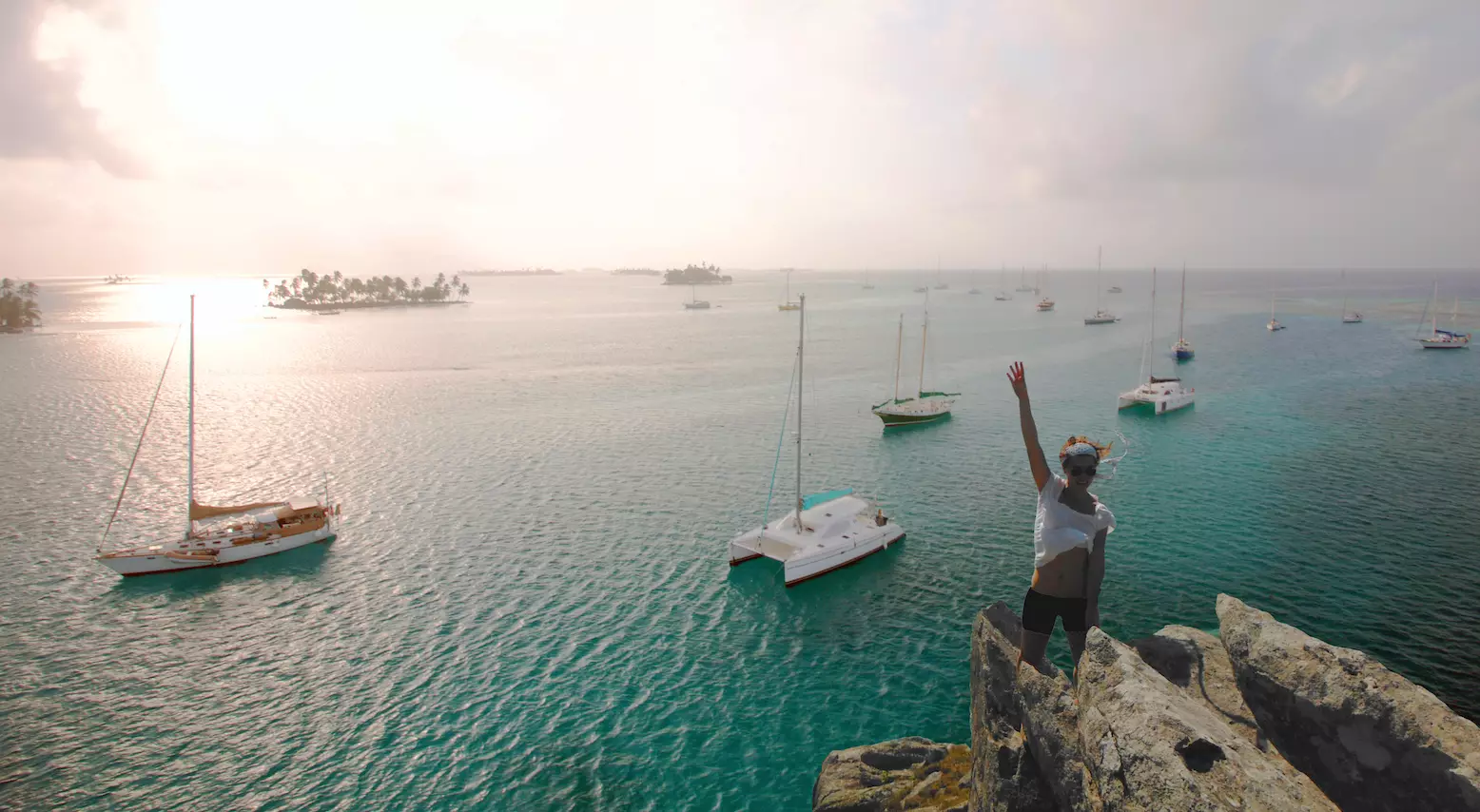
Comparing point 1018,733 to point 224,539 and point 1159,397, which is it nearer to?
point 224,539

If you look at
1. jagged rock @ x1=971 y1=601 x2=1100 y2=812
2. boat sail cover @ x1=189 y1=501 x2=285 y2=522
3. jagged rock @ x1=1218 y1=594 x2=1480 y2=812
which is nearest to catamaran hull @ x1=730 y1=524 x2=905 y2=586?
jagged rock @ x1=971 y1=601 x2=1100 y2=812

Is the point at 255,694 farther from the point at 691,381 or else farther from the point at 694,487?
the point at 691,381

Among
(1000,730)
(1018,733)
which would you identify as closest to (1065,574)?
(1018,733)

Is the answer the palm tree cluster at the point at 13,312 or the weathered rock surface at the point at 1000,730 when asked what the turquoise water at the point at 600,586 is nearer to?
the weathered rock surface at the point at 1000,730

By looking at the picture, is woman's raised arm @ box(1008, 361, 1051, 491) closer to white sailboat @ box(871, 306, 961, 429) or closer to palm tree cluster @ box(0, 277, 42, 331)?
white sailboat @ box(871, 306, 961, 429)

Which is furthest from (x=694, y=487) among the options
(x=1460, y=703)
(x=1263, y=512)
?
(x=1460, y=703)
